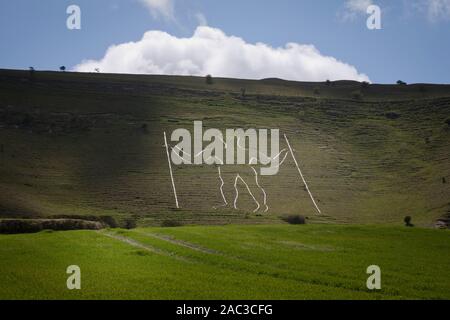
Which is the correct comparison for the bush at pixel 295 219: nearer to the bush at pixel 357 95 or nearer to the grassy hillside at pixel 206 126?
the grassy hillside at pixel 206 126

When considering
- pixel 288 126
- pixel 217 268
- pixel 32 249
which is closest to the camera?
pixel 217 268

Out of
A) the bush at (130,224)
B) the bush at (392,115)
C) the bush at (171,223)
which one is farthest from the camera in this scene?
the bush at (392,115)

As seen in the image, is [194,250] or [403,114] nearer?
[194,250]

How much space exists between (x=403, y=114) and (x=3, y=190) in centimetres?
7428

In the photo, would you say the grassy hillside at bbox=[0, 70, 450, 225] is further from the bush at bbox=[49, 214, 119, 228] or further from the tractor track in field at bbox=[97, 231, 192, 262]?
the tractor track in field at bbox=[97, 231, 192, 262]

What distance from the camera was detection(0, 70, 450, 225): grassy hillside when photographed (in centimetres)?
6138

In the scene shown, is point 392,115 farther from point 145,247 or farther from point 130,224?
point 145,247

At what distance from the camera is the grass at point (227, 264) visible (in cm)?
2033

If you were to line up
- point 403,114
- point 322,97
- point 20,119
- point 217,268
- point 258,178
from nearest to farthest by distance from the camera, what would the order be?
point 217,268 → point 258,178 → point 20,119 → point 403,114 → point 322,97

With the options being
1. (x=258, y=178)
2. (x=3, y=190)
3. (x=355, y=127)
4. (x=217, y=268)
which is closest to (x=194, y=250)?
(x=217, y=268)

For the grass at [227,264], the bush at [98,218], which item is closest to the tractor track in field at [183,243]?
the grass at [227,264]

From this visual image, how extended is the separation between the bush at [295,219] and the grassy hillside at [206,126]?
2.11 metres
